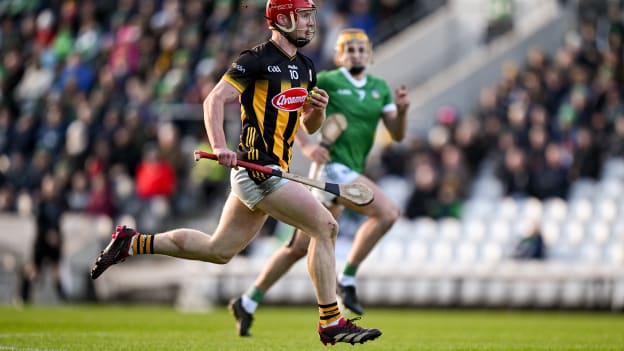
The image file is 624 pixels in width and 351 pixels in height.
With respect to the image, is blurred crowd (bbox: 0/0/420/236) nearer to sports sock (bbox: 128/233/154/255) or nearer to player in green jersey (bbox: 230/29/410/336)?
player in green jersey (bbox: 230/29/410/336)

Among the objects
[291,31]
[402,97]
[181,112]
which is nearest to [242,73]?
[291,31]

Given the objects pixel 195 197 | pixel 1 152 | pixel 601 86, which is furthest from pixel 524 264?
pixel 1 152

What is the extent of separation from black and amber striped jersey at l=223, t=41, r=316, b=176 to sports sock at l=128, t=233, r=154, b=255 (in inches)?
43.0

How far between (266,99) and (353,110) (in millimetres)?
2775

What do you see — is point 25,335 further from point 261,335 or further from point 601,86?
point 601,86

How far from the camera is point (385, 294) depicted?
19688 mm

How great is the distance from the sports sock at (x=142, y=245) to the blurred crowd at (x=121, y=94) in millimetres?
11490

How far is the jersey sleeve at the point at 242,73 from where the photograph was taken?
917cm

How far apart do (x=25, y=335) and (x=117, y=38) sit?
54.5ft

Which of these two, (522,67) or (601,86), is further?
(522,67)

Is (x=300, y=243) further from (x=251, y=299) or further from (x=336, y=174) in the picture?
(x=336, y=174)

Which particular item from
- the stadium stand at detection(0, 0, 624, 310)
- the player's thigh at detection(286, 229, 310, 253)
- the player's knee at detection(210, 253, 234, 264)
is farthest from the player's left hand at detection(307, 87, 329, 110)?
the stadium stand at detection(0, 0, 624, 310)

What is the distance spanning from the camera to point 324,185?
935cm

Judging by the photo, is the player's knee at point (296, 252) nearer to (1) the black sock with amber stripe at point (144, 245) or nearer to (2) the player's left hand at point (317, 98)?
(1) the black sock with amber stripe at point (144, 245)
